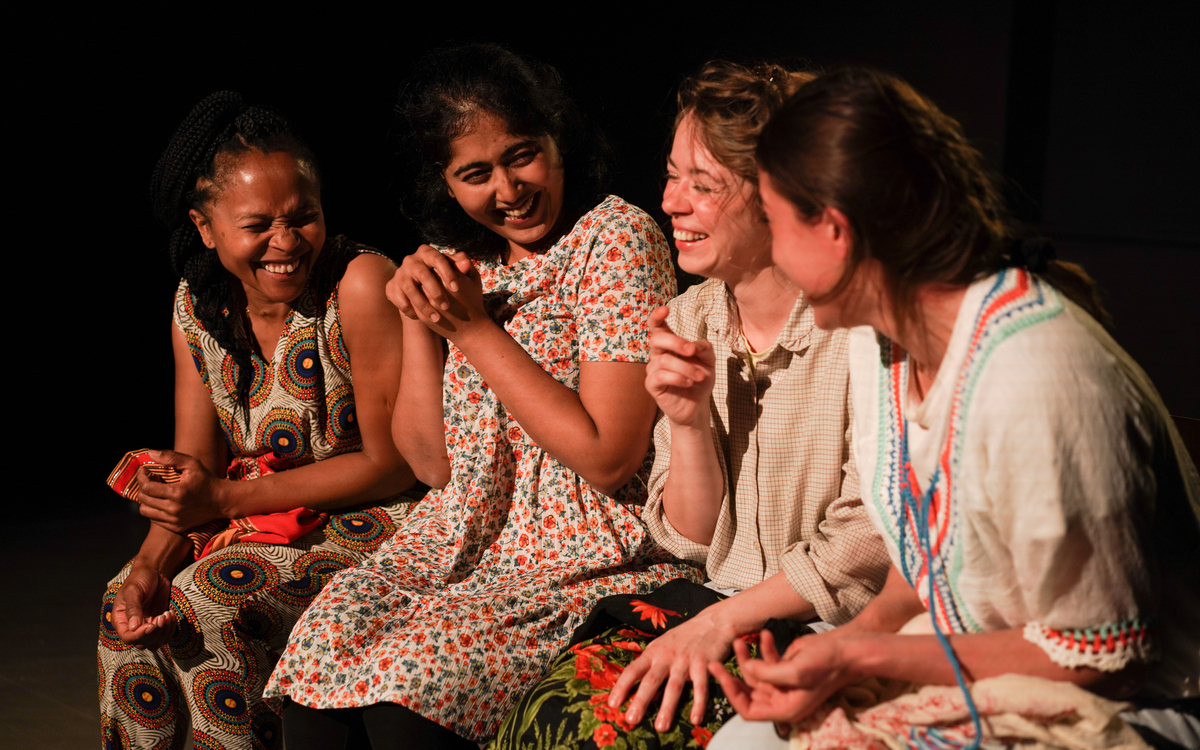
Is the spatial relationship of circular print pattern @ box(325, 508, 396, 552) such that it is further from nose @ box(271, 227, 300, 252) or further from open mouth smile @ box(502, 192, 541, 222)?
open mouth smile @ box(502, 192, 541, 222)

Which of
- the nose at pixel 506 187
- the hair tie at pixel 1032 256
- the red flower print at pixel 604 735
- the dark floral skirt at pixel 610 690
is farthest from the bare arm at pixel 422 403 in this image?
the hair tie at pixel 1032 256

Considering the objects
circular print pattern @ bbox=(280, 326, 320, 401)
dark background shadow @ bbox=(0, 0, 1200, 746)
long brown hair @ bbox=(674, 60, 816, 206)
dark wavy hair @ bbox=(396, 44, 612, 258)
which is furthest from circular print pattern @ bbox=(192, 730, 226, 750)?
dark background shadow @ bbox=(0, 0, 1200, 746)

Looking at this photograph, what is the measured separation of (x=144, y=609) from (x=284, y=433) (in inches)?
17.6

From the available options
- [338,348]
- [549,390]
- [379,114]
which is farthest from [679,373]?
[379,114]

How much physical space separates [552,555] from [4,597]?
214 cm

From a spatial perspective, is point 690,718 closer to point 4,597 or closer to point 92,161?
point 4,597

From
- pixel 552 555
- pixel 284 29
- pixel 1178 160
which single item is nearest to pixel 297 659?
pixel 552 555

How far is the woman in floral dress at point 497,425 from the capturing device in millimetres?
1619

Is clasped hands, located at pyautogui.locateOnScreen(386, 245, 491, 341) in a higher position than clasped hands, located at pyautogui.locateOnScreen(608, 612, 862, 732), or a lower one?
higher

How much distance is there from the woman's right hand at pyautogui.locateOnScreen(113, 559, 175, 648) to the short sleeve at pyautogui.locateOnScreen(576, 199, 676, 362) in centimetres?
94

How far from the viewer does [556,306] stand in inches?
74.3

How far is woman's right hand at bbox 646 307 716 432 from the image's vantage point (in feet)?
4.82

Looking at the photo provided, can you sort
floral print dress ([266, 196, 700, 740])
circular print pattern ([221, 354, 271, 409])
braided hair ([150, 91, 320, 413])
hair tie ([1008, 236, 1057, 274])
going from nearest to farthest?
1. hair tie ([1008, 236, 1057, 274])
2. floral print dress ([266, 196, 700, 740])
3. braided hair ([150, 91, 320, 413])
4. circular print pattern ([221, 354, 271, 409])

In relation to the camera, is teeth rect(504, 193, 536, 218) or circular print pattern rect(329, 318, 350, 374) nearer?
teeth rect(504, 193, 536, 218)
